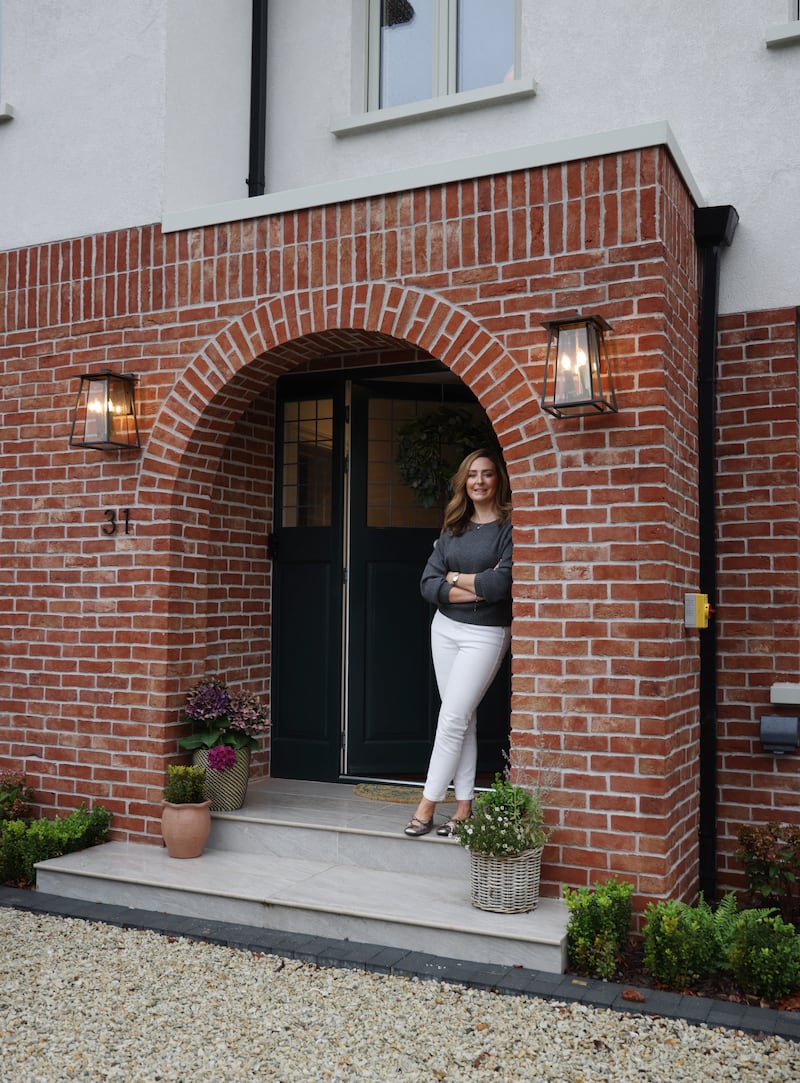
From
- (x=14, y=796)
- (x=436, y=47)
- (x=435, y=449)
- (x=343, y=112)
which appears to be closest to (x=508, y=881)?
(x=435, y=449)

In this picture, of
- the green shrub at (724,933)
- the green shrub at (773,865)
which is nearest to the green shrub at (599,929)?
the green shrub at (724,933)

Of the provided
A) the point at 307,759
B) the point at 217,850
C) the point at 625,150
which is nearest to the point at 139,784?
the point at 217,850

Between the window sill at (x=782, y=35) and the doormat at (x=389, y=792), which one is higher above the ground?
the window sill at (x=782, y=35)

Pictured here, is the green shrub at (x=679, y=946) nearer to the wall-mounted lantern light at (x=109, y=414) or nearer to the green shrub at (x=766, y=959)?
the green shrub at (x=766, y=959)

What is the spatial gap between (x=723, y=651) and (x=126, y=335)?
3.49 metres

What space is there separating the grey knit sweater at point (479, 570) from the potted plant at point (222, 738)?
1241 mm

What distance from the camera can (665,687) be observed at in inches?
161

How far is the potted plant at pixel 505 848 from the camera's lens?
4043 mm

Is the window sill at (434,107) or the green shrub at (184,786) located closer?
the green shrub at (184,786)

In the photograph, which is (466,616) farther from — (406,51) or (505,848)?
(406,51)

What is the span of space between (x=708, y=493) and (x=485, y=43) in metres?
3.01

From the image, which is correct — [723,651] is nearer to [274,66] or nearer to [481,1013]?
[481,1013]

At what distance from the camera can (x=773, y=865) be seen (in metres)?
4.32

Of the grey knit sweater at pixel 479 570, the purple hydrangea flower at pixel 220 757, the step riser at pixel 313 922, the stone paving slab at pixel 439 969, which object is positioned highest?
the grey knit sweater at pixel 479 570
